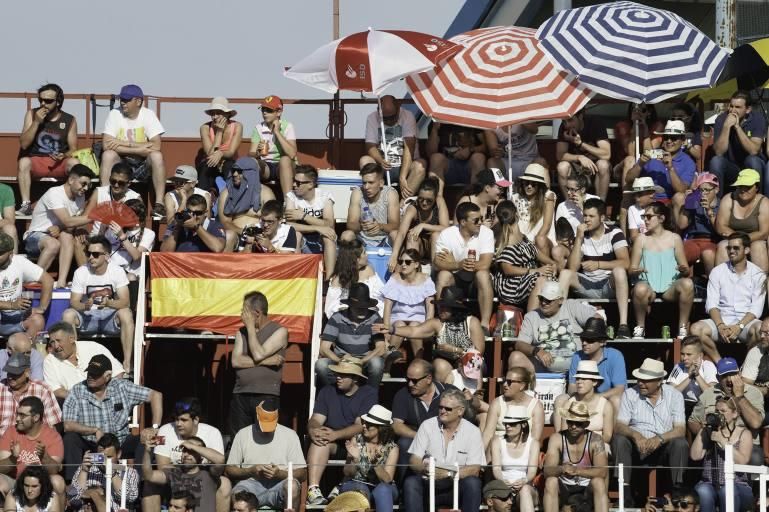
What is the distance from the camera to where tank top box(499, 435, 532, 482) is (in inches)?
672

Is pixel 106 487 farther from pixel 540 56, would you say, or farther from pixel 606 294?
pixel 540 56

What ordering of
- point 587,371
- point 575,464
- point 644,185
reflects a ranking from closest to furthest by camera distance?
point 575,464 < point 587,371 < point 644,185

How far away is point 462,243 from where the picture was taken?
19734 mm

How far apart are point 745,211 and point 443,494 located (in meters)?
5.29

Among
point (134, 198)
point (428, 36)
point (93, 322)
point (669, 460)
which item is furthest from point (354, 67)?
point (669, 460)

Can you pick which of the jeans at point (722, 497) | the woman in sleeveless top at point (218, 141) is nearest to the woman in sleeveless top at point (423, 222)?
the woman in sleeveless top at point (218, 141)

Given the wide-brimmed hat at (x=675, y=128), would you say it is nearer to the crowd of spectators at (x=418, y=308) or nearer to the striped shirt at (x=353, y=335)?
the crowd of spectators at (x=418, y=308)

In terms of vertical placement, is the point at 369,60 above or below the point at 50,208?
above

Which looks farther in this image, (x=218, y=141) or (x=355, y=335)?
(x=218, y=141)

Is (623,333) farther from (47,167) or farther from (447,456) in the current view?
(47,167)

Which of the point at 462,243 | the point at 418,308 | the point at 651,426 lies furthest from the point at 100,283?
the point at 651,426

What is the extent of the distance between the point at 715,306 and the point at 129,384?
5919 millimetres

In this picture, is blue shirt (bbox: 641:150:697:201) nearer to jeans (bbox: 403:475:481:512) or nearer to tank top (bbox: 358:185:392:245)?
tank top (bbox: 358:185:392:245)

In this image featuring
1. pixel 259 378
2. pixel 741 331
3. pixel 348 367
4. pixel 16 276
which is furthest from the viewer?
pixel 16 276
